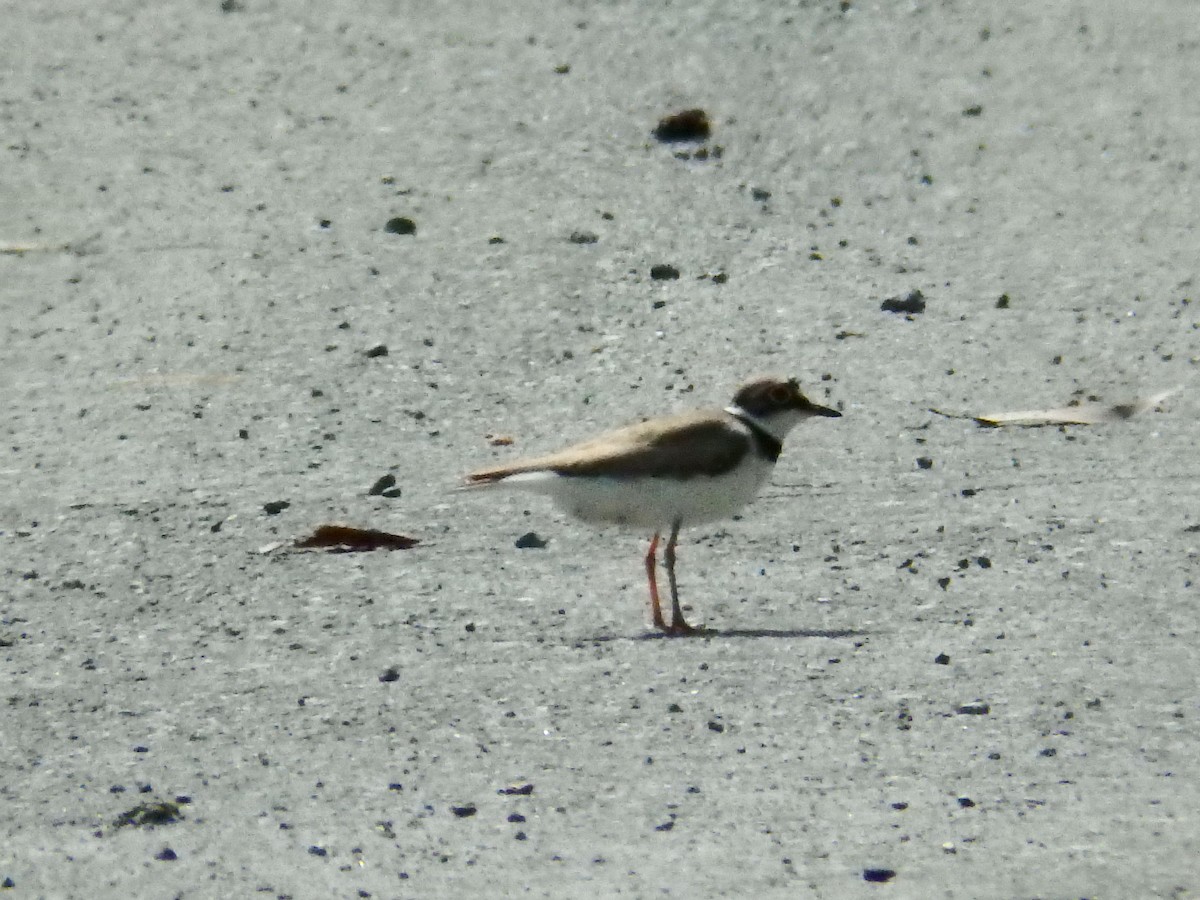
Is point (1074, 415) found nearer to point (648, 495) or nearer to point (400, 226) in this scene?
point (648, 495)

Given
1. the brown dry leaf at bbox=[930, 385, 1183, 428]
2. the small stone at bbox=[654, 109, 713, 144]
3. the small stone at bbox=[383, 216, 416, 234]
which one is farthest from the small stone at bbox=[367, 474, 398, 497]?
the small stone at bbox=[654, 109, 713, 144]

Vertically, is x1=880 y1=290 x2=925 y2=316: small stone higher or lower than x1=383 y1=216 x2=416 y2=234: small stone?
lower

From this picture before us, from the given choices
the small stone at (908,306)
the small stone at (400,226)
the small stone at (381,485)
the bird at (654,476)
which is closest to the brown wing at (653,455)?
the bird at (654,476)

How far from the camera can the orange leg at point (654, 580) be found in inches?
249

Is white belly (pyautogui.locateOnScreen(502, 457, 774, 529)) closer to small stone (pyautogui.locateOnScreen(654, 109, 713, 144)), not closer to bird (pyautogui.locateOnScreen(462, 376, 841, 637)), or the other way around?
bird (pyautogui.locateOnScreen(462, 376, 841, 637))

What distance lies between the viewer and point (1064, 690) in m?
5.73

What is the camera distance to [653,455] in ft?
21.8

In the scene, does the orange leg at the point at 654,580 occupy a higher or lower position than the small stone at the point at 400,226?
lower

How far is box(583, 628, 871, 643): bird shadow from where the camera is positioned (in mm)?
6207

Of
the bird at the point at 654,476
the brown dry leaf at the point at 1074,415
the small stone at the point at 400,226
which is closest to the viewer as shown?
the bird at the point at 654,476

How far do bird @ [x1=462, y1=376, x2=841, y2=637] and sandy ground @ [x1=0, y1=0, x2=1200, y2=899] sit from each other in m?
0.23

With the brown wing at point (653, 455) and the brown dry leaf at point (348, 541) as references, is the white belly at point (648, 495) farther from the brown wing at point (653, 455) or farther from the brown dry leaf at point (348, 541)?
the brown dry leaf at point (348, 541)

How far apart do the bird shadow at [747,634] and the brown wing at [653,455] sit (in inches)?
22.4

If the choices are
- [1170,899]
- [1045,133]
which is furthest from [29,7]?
[1170,899]
